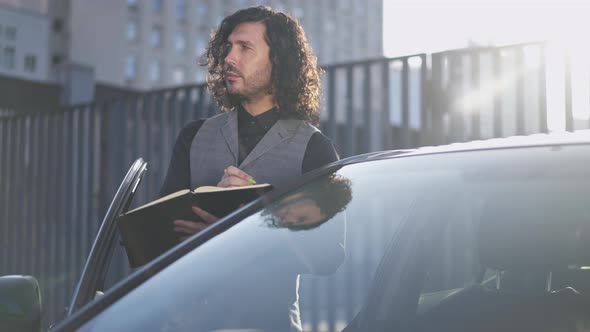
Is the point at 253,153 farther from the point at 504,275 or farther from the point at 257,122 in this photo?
the point at 504,275

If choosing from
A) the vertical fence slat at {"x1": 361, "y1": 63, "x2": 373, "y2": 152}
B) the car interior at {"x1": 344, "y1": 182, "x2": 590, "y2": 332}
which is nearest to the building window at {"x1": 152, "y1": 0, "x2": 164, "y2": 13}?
the vertical fence slat at {"x1": 361, "y1": 63, "x2": 373, "y2": 152}

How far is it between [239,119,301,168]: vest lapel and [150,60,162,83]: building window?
65739mm

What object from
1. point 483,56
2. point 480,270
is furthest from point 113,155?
point 480,270

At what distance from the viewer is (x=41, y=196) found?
998cm

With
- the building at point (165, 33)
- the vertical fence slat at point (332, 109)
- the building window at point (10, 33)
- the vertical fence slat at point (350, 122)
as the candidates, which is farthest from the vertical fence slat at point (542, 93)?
the building at point (165, 33)

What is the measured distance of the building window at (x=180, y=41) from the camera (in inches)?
2712

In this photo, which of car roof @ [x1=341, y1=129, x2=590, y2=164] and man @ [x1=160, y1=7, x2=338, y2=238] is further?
man @ [x1=160, y1=7, x2=338, y2=238]

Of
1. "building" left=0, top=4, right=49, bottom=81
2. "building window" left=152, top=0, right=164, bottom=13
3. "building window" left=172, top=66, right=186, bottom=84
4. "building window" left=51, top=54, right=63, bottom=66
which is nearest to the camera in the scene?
"building" left=0, top=4, right=49, bottom=81

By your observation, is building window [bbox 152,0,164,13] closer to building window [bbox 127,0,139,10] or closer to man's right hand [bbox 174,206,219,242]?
building window [bbox 127,0,139,10]

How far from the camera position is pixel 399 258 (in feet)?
7.13

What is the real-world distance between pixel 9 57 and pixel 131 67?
3077 centimetres

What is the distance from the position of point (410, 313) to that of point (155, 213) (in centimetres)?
78

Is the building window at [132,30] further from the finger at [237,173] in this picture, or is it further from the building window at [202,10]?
the finger at [237,173]

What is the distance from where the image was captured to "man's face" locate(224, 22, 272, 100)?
9.05ft
